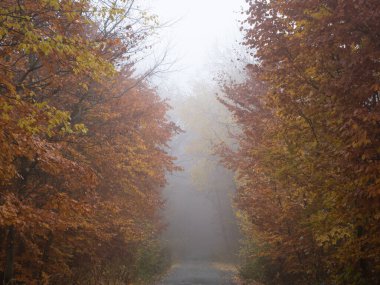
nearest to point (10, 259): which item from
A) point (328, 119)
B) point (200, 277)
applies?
point (328, 119)

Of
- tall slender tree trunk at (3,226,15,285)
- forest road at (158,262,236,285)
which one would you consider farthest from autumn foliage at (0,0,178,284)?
forest road at (158,262,236,285)

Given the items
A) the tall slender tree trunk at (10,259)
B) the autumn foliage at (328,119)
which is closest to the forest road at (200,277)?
the autumn foliage at (328,119)

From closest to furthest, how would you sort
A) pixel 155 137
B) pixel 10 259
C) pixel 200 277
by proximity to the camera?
pixel 10 259 < pixel 155 137 < pixel 200 277

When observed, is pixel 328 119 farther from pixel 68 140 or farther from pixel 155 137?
pixel 155 137

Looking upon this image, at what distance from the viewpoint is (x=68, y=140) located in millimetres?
9594

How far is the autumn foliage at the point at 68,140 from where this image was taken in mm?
5898

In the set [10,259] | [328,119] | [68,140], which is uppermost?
[68,140]

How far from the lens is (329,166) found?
7059mm

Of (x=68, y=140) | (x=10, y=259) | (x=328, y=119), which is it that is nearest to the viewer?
(x=328, y=119)

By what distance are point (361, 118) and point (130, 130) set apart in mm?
8205

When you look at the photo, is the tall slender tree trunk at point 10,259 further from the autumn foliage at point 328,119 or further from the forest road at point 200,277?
the forest road at point 200,277

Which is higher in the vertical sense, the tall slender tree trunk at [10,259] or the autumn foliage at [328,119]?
the autumn foliage at [328,119]

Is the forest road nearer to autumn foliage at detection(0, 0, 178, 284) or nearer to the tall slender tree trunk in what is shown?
autumn foliage at detection(0, 0, 178, 284)

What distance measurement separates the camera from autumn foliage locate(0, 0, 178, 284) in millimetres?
5898
